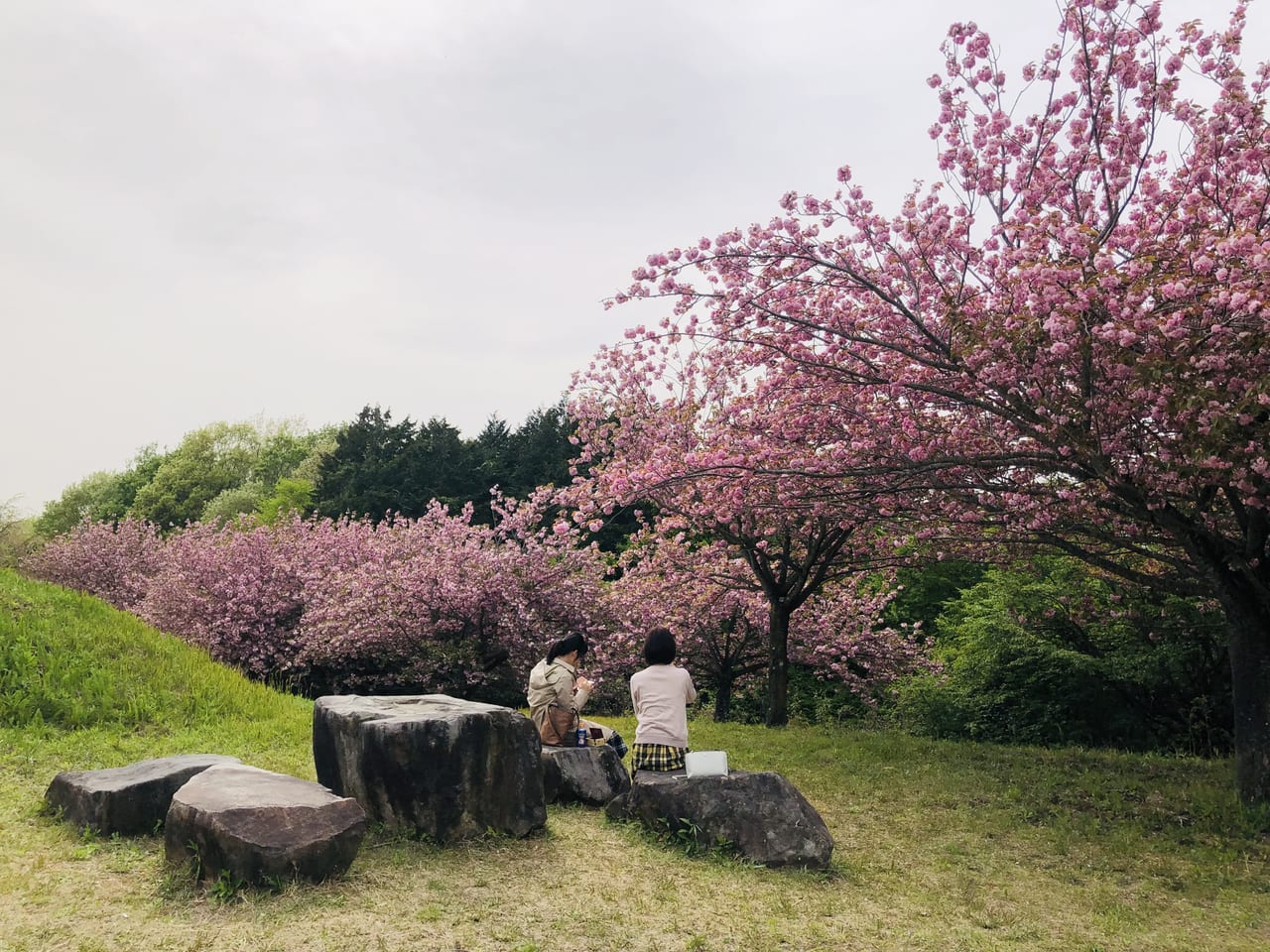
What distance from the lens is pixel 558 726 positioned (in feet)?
28.5

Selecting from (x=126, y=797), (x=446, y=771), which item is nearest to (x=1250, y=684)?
(x=446, y=771)

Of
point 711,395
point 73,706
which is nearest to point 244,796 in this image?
point 73,706

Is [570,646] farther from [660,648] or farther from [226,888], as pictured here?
[226,888]

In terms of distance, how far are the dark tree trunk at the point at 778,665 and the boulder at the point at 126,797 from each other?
9608mm

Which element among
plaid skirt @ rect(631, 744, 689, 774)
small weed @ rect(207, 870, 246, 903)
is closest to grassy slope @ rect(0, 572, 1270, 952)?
small weed @ rect(207, 870, 246, 903)

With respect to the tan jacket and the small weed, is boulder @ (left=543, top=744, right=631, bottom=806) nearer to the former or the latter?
the tan jacket

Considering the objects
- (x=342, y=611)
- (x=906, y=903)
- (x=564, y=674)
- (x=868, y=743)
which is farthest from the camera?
(x=342, y=611)

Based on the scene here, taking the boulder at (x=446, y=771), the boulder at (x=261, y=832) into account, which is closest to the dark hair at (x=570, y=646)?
the boulder at (x=446, y=771)

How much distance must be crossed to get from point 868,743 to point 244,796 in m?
9.19

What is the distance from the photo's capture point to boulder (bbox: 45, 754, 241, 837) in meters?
6.89

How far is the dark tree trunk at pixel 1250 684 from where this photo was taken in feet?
27.9

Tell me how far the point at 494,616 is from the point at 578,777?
34.1ft

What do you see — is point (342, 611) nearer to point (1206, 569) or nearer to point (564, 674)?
point (564, 674)

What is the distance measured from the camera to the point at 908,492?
34.1ft
